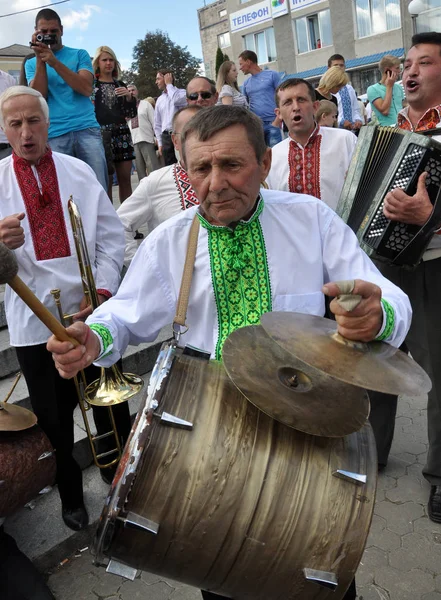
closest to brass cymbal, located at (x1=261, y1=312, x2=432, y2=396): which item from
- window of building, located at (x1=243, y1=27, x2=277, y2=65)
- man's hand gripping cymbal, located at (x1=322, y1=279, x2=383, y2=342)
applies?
man's hand gripping cymbal, located at (x1=322, y1=279, x2=383, y2=342)

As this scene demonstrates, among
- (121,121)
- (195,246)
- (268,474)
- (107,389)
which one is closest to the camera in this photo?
(268,474)

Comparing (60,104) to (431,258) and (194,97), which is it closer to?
(194,97)

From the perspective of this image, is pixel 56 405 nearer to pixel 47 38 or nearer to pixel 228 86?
pixel 47 38

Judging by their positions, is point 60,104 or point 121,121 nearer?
point 60,104

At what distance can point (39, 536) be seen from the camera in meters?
2.97

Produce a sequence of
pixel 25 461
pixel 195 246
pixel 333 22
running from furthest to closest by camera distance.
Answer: pixel 333 22 < pixel 25 461 < pixel 195 246

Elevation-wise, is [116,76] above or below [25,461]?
above

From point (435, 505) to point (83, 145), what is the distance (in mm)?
3823

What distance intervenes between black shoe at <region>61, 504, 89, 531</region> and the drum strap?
168 cm

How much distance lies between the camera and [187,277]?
1.97 meters

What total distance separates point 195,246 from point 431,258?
1466 millimetres

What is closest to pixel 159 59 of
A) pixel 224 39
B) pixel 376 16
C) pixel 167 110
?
pixel 224 39

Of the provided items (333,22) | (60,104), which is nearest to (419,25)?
(333,22)

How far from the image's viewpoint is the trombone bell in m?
2.70
